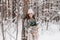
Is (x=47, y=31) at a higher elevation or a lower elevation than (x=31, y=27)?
lower

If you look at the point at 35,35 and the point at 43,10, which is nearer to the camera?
the point at 35,35

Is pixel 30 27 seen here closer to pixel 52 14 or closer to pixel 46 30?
pixel 46 30

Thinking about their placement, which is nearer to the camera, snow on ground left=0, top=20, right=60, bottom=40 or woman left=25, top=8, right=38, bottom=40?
Answer: woman left=25, top=8, right=38, bottom=40

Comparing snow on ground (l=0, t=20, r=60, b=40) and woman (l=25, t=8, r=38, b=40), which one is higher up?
woman (l=25, t=8, r=38, b=40)

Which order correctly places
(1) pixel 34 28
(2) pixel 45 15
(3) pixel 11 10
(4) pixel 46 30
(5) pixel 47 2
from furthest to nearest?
1. (5) pixel 47 2
2. (2) pixel 45 15
3. (3) pixel 11 10
4. (4) pixel 46 30
5. (1) pixel 34 28

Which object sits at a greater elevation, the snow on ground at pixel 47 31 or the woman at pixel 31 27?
the woman at pixel 31 27

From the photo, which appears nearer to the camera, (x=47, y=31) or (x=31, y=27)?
(x=31, y=27)

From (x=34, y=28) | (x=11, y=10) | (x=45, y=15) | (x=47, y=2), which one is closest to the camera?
(x=34, y=28)

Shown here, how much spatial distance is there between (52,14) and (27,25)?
971 cm

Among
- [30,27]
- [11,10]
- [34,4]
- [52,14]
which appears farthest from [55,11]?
[30,27]

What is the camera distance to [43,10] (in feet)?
52.1

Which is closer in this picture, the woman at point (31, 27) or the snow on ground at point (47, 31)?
the woman at point (31, 27)

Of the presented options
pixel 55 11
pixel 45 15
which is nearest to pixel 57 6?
pixel 55 11

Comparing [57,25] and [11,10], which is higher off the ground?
[11,10]
